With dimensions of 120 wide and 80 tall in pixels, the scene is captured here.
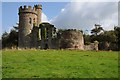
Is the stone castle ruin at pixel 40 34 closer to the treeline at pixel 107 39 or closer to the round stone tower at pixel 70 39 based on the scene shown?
the round stone tower at pixel 70 39

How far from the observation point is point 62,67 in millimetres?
20984

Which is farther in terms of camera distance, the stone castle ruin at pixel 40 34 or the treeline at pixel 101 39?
the treeline at pixel 101 39

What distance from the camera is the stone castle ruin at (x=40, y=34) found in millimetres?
47094

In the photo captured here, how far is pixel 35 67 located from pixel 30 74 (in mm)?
2834

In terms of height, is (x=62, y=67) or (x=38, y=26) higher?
(x=38, y=26)

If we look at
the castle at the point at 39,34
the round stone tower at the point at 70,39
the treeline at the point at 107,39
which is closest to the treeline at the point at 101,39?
the treeline at the point at 107,39

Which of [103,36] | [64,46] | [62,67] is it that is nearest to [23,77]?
[62,67]

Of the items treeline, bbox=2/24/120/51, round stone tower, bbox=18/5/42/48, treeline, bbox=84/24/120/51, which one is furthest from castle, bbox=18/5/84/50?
treeline, bbox=84/24/120/51

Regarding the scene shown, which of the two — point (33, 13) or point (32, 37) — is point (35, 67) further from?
point (33, 13)

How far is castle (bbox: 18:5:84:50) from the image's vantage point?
1854 inches

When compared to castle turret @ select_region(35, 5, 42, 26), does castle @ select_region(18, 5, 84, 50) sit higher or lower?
lower

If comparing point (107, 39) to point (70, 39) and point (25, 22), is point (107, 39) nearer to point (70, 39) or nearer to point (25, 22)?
point (25, 22)

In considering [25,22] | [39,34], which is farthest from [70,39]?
[25,22]

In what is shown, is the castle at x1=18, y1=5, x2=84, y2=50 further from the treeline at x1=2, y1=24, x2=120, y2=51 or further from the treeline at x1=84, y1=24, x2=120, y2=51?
the treeline at x1=84, y1=24, x2=120, y2=51
